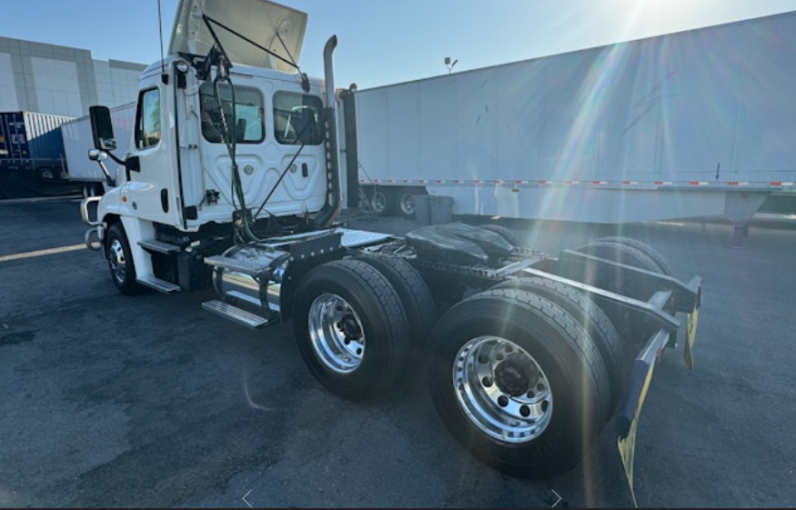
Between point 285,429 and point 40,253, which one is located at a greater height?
point 40,253

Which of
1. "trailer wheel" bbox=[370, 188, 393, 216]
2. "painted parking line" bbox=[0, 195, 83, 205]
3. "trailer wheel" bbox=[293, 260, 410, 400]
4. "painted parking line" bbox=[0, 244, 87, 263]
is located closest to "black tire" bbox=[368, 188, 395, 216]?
"trailer wheel" bbox=[370, 188, 393, 216]

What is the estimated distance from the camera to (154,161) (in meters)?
4.96

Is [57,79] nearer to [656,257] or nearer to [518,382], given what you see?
[656,257]

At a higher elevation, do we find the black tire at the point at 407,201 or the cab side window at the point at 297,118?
the cab side window at the point at 297,118

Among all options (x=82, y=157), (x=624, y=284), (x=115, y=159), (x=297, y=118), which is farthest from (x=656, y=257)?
(x=82, y=157)

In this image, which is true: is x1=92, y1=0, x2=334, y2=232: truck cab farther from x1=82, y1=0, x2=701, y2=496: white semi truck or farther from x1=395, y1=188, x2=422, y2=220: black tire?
x1=395, y1=188, x2=422, y2=220: black tire

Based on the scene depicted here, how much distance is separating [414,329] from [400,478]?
1.03m

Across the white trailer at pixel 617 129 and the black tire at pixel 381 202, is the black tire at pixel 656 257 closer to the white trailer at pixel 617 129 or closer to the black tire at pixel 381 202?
the white trailer at pixel 617 129

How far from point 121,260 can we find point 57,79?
159ft

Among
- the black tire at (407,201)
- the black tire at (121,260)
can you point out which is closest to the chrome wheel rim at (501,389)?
the black tire at (121,260)

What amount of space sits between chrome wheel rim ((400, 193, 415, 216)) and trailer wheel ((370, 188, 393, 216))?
50 cm

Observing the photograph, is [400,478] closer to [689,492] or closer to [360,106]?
[689,492]

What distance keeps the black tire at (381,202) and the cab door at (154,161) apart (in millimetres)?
10057

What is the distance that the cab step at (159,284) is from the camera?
5.18 metres
